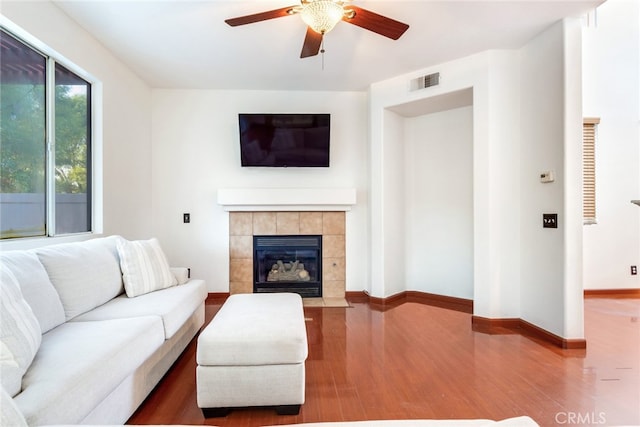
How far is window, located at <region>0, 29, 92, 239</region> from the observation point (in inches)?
75.0

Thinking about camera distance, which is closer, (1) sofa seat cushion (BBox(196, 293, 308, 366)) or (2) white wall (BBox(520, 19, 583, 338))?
(1) sofa seat cushion (BBox(196, 293, 308, 366))

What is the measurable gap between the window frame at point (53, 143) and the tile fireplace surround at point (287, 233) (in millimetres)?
1406

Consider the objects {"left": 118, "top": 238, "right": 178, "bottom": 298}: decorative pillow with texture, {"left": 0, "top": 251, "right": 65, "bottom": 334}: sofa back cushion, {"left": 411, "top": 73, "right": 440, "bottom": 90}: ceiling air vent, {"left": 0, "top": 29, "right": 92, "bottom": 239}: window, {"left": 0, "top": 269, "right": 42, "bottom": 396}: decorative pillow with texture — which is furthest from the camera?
{"left": 411, "top": 73, "right": 440, "bottom": 90}: ceiling air vent

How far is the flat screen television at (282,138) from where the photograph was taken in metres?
3.56

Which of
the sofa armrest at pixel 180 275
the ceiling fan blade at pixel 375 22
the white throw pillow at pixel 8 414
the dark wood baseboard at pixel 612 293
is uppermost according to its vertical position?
the ceiling fan blade at pixel 375 22

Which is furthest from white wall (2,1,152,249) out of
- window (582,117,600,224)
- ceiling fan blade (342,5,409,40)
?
window (582,117,600,224)

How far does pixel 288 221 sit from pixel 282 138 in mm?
1044

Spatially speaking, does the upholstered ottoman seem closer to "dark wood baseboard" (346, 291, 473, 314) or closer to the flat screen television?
"dark wood baseboard" (346, 291, 473, 314)

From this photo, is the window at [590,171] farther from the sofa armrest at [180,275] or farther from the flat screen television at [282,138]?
the sofa armrest at [180,275]

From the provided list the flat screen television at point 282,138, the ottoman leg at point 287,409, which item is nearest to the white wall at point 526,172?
the flat screen television at point 282,138

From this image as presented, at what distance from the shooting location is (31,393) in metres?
0.99

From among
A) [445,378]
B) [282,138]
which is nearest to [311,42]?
[282,138]

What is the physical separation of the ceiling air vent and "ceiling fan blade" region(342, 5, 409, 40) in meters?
1.30

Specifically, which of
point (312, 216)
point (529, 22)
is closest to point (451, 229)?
point (312, 216)
